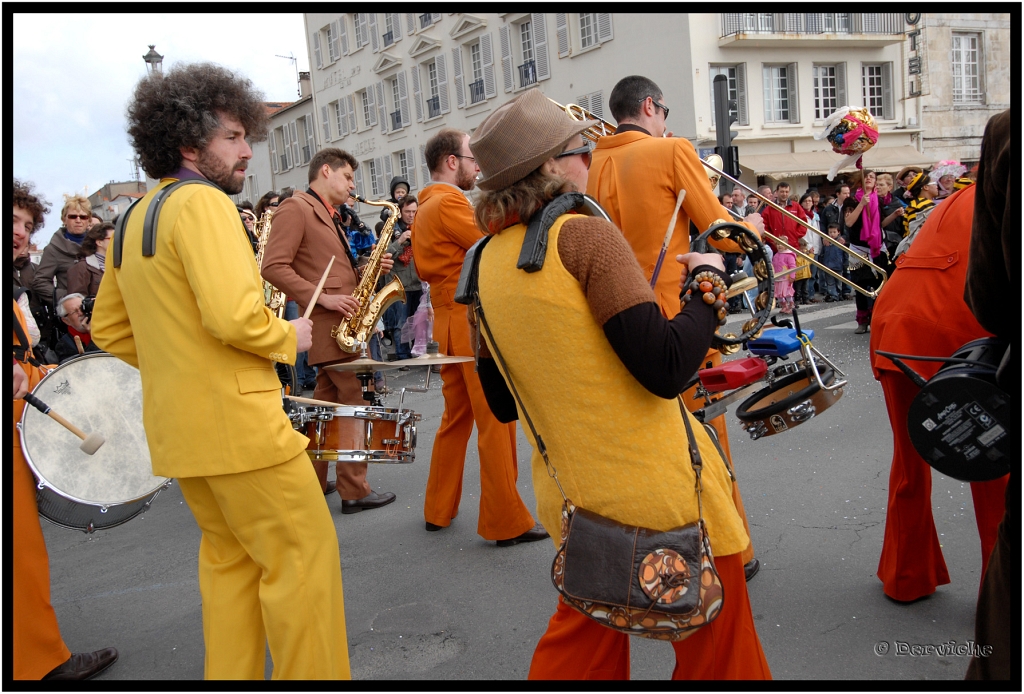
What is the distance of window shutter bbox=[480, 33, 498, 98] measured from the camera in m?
28.1

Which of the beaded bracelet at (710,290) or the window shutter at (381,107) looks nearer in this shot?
the beaded bracelet at (710,290)

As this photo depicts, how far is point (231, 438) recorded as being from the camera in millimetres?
2254

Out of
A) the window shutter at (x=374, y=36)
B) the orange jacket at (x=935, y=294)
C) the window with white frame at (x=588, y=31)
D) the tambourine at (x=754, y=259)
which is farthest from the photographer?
the window shutter at (x=374, y=36)

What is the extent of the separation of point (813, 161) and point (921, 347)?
23250 mm

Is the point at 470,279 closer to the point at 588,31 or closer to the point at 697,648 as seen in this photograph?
the point at 697,648

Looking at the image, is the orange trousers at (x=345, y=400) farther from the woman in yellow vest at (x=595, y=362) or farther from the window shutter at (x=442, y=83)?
the window shutter at (x=442, y=83)

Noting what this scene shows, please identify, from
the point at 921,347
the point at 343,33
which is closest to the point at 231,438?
the point at 921,347

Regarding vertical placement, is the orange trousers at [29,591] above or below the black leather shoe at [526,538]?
above

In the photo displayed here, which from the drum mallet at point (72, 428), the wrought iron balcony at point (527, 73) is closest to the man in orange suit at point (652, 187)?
the drum mallet at point (72, 428)

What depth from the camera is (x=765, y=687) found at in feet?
6.51

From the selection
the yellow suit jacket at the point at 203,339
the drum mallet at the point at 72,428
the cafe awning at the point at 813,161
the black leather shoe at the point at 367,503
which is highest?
the cafe awning at the point at 813,161

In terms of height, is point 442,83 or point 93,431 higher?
point 442,83

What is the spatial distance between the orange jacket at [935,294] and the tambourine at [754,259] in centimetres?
110

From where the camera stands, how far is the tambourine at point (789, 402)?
2.15 meters
